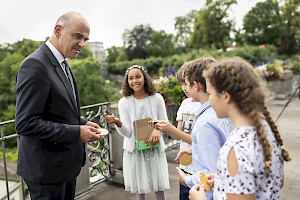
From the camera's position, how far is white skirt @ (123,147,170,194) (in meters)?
2.84

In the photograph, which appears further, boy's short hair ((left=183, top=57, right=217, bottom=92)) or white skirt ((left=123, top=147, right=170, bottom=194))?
white skirt ((left=123, top=147, right=170, bottom=194))

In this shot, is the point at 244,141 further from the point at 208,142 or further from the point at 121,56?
the point at 121,56

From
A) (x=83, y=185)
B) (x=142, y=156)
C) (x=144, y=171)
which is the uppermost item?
(x=142, y=156)

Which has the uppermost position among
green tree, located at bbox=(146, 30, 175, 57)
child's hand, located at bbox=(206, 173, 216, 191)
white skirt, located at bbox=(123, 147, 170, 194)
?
green tree, located at bbox=(146, 30, 175, 57)

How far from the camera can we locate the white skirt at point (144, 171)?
9.30ft

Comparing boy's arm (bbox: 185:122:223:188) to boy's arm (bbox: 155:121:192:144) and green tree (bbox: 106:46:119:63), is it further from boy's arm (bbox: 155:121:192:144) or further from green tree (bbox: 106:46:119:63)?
green tree (bbox: 106:46:119:63)

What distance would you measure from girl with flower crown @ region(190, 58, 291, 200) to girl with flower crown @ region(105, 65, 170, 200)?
168 cm

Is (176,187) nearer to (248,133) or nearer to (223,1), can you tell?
(248,133)

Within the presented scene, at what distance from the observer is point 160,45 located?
2365 inches

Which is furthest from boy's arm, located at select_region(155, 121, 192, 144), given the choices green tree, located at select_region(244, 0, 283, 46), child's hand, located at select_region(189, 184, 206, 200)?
green tree, located at select_region(244, 0, 283, 46)

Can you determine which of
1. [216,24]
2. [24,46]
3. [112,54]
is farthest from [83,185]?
[112,54]

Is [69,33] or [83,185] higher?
[69,33]

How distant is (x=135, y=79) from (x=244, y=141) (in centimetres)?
184

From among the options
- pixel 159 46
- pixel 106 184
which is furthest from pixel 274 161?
pixel 159 46
